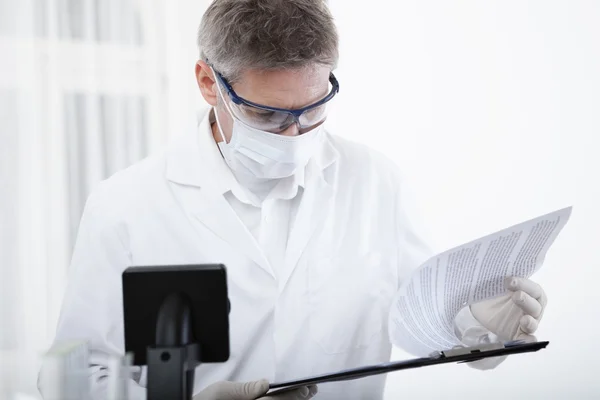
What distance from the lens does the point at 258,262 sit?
146 centimetres

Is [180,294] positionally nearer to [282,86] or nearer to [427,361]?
[427,361]

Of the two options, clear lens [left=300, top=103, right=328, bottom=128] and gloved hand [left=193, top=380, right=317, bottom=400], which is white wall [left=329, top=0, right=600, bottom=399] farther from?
gloved hand [left=193, top=380, right=317, bottom=400]

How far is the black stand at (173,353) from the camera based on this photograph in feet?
2.54

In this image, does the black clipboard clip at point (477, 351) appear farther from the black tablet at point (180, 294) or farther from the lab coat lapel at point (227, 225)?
the lab coat lapel at point (227, 225)

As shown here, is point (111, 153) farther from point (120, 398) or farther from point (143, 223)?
point (120, 398)

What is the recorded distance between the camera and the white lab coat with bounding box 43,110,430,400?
4.72 feet

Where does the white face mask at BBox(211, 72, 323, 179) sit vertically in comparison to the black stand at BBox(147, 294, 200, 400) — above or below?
above

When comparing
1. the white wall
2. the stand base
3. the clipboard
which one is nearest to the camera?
the stand base

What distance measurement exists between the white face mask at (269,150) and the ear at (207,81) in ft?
0.16

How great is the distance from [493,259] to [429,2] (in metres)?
2.05

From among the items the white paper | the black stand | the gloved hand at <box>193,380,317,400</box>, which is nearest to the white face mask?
the white paper

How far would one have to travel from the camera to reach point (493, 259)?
3.69ft

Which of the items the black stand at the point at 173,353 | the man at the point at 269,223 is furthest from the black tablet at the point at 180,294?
the man at the point at 269,223

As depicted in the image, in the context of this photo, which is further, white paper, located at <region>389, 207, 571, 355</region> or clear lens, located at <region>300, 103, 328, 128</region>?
clear lens, located at <region>300, 103, 328, 128</region>
